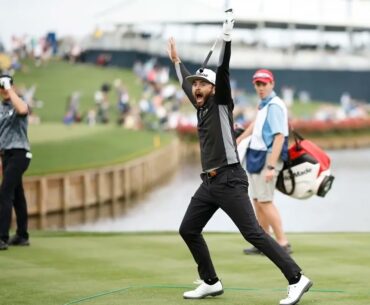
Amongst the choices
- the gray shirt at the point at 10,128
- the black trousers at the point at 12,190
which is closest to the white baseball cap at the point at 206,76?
the gray shirt at the point at 10,128

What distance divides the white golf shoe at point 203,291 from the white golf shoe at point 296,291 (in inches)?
25.4

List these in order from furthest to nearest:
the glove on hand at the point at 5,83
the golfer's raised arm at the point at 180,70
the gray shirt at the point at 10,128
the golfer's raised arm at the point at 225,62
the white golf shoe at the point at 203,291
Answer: the gray shirt at the point at 10,128 < the glove on hand at the point at 5,83 < the golfer's raised arm at the point at 180,70 < the white golf shoe at the point at 203,291 < the golfer's raised arm at the point at 225,62

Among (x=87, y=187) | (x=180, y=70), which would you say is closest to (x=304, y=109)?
(x=87, y=187)

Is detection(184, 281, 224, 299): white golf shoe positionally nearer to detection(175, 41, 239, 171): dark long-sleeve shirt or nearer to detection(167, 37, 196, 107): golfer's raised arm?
detection(175, 41, 239, 171): dark long-sleeve shirt

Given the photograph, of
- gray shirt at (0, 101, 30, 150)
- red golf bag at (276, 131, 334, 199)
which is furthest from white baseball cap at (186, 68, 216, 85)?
gray shirt at (0, 101, 30, 150)

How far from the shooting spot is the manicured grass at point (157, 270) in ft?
29.0

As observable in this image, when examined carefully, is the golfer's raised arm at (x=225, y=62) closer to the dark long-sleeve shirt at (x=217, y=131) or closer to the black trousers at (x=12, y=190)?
the dark long-sleeve shirt at (x=217, y=131)

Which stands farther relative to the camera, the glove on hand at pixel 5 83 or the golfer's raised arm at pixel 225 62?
the glove on hand at pixel 5 83

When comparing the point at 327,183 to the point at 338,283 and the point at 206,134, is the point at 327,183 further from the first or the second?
the point at 206,134

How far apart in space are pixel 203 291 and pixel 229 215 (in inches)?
24.6

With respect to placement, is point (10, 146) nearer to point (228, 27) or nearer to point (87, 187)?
point (228, 27)

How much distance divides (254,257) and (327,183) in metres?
1.15

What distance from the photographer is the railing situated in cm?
2534

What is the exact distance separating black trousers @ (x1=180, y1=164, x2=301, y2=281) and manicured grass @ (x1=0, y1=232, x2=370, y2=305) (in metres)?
0.31
